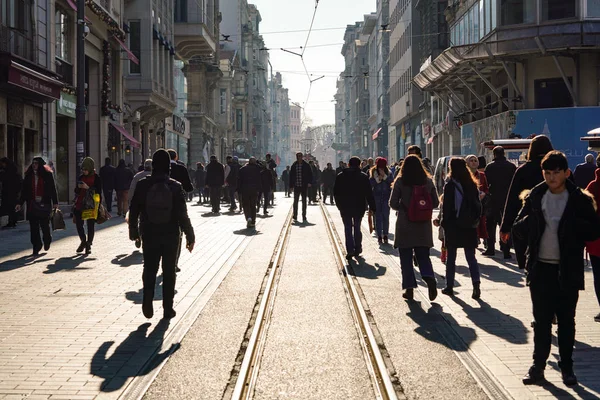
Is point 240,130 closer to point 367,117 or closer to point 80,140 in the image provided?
point 367,117

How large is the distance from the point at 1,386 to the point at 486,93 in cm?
3683

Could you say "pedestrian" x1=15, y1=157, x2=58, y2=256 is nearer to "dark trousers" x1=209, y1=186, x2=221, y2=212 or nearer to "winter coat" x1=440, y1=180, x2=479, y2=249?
"winter coat" x1=440, y1=180, x2=479, y2=249

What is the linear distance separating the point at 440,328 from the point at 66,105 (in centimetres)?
2433

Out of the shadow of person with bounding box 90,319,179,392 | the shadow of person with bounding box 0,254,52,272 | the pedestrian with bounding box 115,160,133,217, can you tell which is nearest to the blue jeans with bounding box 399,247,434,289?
the shadow of person with bounding box 90,319,179,392

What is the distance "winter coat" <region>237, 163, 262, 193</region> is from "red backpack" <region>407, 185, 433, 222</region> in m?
12.2

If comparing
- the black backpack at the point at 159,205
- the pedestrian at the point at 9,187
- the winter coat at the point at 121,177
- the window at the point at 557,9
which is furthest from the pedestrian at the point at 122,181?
the black backpack at the point at 159,205

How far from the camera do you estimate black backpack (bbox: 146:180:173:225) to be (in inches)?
348

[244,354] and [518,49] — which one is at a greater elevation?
[518,49]

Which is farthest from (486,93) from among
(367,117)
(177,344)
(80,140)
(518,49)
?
(367,117)

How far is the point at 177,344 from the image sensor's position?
7.62 m

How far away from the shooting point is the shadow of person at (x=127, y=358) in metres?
6.42

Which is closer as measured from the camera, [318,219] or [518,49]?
[318,219]

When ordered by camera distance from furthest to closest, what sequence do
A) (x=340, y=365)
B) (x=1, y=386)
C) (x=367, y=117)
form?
1. (x=367, y=117)
2. (x=340, y=365)
3. (x=1, y=386)

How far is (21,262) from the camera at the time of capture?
1421cm
